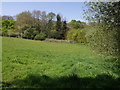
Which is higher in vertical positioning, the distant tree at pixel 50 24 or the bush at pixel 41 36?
the distant tree at pixel 50 24

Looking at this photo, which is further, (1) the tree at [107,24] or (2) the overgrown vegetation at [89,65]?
(1) the tree at [107,24]

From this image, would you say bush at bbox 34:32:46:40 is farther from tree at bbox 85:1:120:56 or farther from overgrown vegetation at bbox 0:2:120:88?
tree at bbox 85:1:120:56

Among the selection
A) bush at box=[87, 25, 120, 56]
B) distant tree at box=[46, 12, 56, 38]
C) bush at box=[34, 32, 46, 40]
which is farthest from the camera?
distant tree at box=[46, 12, 56, 38]

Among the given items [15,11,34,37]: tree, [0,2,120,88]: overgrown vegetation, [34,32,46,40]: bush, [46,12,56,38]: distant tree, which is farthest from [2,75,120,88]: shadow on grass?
[15,11,34,37]: tree

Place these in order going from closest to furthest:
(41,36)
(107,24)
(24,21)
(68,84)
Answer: (68,84)
(107,24)
(41,36)
(24,21)

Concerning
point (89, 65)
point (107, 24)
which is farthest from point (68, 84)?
point (107, 24)

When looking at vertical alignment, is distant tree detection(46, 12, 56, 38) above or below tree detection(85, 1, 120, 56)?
above

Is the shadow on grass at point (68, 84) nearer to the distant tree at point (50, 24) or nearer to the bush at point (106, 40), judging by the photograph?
the bush at point (106, 40)

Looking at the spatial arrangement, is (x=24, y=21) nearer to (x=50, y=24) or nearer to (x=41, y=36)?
(x=50, y=24)

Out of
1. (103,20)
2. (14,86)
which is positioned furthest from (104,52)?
(14,86)

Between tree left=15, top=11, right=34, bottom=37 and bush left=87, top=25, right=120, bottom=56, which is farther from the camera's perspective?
tree left=15, top=11, right=34, bottom=37

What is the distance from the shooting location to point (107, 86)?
11.9ft

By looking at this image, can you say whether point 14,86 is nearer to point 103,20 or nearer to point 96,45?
point 96,45

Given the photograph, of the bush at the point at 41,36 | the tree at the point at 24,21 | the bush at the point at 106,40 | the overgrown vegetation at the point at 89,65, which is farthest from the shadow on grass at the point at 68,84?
the tree at the point at 24,21
